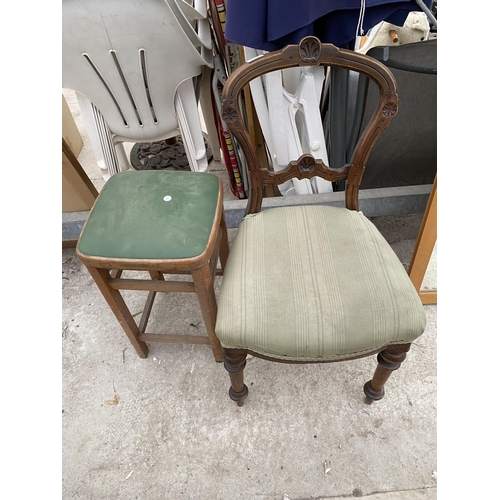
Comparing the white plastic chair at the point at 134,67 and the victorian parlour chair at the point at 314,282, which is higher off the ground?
the white plastic chair at the point at 134,67

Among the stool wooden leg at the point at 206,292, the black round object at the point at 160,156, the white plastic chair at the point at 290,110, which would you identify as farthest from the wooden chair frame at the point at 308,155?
the black round object at the point at 160,156

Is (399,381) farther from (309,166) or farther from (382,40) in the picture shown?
(382,40)

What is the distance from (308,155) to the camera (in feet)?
3.24

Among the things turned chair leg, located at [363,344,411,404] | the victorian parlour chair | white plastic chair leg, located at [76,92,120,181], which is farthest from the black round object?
turned chair leg, located at [363,344,411,404]

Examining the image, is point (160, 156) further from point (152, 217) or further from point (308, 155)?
point (308, 155)

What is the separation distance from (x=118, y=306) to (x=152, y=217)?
362 mm

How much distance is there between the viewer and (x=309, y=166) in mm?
1007

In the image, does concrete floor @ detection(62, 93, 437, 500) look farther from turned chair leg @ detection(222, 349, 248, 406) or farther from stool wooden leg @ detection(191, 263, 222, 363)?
stool wooden leg @ detection(191, 263, 222, 363)

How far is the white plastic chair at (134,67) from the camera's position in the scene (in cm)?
112

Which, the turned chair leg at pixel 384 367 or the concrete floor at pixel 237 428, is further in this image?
the concrete floor at pixel 237 428

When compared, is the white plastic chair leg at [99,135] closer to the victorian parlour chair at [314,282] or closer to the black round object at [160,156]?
the black round object at [160,156]

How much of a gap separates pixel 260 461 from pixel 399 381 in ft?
1.99

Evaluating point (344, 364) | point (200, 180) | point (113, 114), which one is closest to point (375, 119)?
point (200, 180)

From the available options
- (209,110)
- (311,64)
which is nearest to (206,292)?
(311,64)
